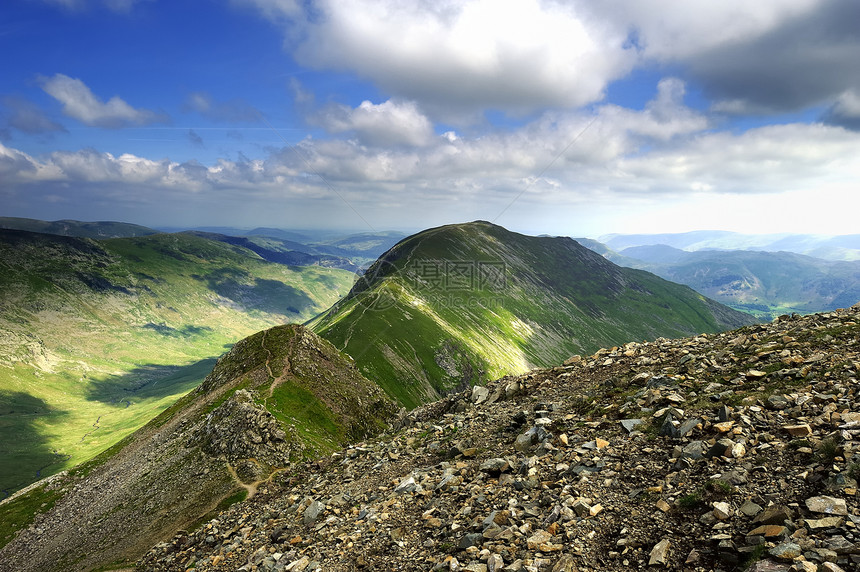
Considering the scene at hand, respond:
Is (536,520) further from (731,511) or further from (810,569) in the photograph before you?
(810,569)

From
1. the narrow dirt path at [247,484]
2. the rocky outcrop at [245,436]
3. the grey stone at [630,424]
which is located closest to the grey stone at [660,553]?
the grey stone at [630,424]

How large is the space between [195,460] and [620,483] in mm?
62061

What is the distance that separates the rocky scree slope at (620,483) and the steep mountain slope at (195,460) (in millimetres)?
24742

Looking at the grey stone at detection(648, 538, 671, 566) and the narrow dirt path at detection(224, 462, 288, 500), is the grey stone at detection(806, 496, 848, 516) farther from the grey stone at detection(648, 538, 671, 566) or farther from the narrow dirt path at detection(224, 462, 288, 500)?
the narrow dirt path at detection(224, 462, 288, 500)

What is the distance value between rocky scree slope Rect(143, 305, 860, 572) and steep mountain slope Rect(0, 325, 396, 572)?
24.7 metres

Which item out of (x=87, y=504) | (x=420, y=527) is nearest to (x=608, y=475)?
(x=420, y=527)

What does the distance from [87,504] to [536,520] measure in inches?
3047

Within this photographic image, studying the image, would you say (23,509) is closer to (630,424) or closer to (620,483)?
(620,483)

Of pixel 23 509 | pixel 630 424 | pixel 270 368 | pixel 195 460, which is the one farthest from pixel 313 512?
pixel 23 509

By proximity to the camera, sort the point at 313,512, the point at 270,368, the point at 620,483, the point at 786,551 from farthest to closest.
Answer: the point at 270,368, the point at 313,512, the point at 620,483, the point at 786,551

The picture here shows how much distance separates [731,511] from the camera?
11.6 metres

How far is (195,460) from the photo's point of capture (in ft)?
184

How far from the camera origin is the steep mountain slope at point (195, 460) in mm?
48594

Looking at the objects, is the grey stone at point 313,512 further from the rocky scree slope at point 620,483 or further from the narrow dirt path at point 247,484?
the narrow dirt path at point 247,484
